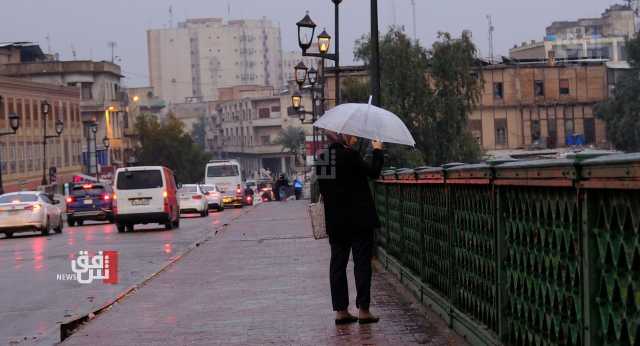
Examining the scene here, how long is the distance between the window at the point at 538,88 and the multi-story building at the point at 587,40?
16.9 feet

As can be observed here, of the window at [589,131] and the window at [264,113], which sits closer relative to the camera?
the window at [589,131]

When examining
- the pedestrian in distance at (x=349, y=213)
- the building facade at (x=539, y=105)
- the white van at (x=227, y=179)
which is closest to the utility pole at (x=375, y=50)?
the pedestrian in distance at (x=349, y=213)

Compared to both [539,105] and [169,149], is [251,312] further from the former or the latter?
[169,149]

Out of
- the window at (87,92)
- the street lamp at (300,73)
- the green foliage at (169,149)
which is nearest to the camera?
the street lamp at (300,73)

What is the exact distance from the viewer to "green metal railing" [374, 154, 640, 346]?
481 cm

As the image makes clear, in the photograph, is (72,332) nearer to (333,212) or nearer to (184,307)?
(184,307)

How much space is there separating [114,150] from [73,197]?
250 ft

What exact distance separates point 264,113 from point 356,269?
178 m

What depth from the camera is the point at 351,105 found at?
1089cm

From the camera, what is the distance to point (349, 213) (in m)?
10.4

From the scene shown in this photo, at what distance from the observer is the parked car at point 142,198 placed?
35.6m

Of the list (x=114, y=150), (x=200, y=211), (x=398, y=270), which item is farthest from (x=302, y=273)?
(x=114, y=150)

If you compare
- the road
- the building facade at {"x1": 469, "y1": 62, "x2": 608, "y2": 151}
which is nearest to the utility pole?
the road

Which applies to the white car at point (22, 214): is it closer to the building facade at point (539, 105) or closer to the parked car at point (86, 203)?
the parked car at point (86, 203)
